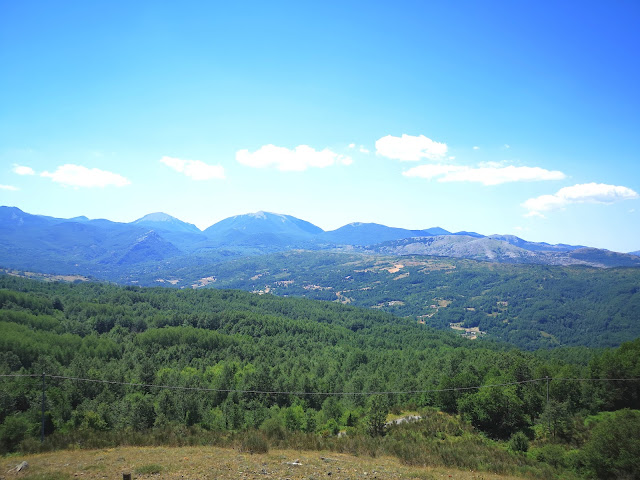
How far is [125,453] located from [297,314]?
148m

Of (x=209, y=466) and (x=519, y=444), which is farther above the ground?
(x=209, y=466)

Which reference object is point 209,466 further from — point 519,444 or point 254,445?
point 519,444

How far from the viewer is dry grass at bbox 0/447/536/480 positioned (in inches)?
688

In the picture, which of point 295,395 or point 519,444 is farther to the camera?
point 295,395

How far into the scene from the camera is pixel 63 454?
20938 millimetres

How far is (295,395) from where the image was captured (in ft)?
199

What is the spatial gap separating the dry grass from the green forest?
1965 mm

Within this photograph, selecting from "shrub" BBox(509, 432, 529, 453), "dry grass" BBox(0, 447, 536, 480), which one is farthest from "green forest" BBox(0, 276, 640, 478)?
"dry grass" BBox(0, 447, 536, 480)

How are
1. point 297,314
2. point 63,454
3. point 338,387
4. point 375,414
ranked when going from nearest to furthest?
point 63,454 < point 375,414 < point 338,387 < point 297,314

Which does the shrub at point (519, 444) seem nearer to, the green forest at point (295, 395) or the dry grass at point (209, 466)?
the green forest at point (295, 395)

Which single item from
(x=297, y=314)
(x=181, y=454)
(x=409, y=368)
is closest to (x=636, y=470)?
(x=181, y=454)

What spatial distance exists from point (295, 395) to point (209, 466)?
44587mm

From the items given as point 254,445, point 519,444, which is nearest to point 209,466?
point 254,445

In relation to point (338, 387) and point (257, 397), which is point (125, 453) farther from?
point (338, 387)
